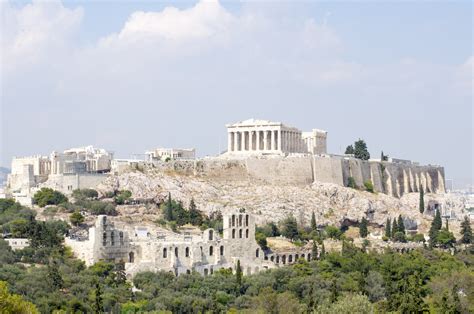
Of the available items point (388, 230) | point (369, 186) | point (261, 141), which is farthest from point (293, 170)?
point (388, 230)

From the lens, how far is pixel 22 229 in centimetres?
7081

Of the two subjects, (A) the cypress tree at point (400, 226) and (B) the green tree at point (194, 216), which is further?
(A) the cypress tree at point (400, 226)

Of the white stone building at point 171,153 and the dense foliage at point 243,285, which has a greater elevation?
the white stone building at point 171,153

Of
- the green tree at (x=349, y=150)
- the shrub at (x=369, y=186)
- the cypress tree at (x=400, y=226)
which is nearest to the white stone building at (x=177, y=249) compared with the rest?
the cypress tree at (x=400, y=226)

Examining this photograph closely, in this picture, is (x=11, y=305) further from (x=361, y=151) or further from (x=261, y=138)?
(x=361, y=151)

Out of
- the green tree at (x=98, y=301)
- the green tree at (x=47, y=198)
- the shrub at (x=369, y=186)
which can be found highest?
the shrub at (x=369, y=186)

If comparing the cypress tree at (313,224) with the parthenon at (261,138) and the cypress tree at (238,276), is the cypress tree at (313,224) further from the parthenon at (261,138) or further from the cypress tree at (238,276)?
the cypress tree at (238,276)

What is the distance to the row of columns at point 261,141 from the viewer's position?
100 metres

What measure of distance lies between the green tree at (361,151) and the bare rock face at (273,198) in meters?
10.4

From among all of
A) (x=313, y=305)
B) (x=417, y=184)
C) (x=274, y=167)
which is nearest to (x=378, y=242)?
(x=274, y=167)

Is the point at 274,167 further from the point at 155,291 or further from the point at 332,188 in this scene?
the point at 155,291

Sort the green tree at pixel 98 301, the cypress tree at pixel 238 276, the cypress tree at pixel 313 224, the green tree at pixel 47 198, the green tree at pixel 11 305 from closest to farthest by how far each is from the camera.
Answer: the green tree at pixel 11 305, the green tree at pixel 98 301, the cypress tree at pixel 238 276, the green tree at pixel 47 198, the cypress tree at pixel 313 224

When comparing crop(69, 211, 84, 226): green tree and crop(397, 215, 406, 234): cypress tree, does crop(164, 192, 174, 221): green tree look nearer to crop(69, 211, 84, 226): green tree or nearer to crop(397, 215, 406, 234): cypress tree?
crop(69, 211, 84, 226): green tree

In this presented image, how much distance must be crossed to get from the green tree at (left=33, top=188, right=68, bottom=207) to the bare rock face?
13.8 feet
